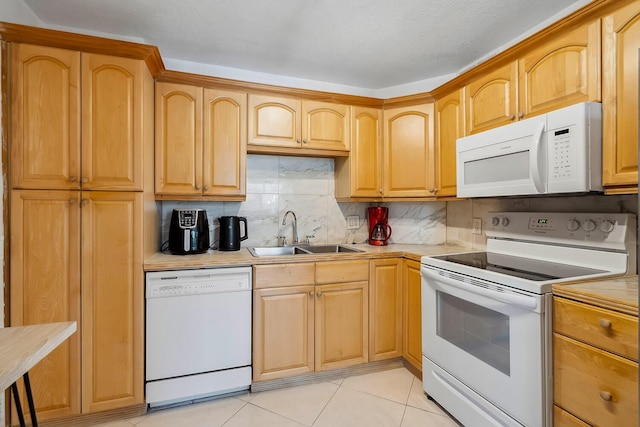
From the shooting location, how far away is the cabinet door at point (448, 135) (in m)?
2.23

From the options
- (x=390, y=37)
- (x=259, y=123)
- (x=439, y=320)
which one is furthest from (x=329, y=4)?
(x=439, y=320)

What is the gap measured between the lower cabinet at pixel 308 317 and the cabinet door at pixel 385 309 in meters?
0.05

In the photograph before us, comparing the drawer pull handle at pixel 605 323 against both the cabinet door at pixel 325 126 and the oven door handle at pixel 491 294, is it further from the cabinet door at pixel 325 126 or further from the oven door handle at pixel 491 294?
the cabinet door at pixel 325 126

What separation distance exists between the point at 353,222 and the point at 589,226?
64.8 inches

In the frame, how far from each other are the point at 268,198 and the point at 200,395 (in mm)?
1440

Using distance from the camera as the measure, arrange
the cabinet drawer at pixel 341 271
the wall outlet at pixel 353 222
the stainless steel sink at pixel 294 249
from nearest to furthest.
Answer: the cabinet drawer at pixel 341 271, the stainless steel sink at pixel 294 249, the wall outlet at pixel 353 222

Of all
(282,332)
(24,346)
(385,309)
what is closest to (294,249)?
(282,332)

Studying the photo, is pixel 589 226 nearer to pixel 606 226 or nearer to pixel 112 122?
pixel 606 226

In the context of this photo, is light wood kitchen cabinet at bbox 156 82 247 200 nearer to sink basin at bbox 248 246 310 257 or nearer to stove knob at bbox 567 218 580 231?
sink basin at bbox 248 246 310 257

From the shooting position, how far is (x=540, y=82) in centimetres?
167

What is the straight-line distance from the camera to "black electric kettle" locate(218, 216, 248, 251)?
2.31 meters

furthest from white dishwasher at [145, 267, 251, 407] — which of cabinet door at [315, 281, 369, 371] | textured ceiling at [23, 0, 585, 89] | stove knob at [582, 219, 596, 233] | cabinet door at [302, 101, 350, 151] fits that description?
stove knob at [582, 219, 596, 233]

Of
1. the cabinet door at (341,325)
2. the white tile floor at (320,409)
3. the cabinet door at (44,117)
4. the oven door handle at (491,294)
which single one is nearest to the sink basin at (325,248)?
the cabinet door at (341,325)

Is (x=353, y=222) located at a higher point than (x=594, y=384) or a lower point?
higher
